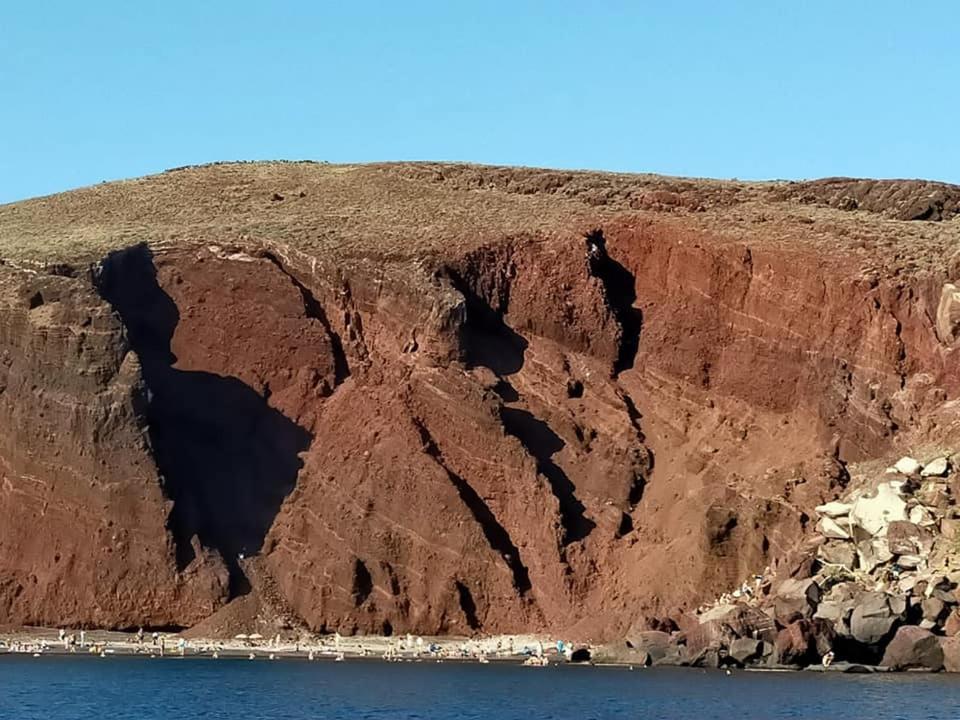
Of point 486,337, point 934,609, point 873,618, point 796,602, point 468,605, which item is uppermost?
point 486,337

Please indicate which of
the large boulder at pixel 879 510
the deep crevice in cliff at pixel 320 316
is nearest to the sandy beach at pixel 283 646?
the large boulder at pixel 879 510

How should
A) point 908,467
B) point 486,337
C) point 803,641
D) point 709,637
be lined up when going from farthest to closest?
point 486,337 → point 908,467 → point 709,637 → point 803,641

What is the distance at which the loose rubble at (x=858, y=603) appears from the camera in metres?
78.2

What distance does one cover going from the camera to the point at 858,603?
78.5 m

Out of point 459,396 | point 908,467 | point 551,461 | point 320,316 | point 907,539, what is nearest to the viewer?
point 907,539

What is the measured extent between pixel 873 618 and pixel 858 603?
2.64 feet

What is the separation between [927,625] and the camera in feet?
257

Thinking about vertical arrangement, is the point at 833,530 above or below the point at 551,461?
below

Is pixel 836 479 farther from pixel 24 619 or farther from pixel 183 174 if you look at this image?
pixel 183 174

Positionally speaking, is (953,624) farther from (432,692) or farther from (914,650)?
(432,692)

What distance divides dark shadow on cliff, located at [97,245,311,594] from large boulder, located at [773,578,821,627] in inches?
863

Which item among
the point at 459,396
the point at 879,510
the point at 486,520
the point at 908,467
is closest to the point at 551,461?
the point at 486,520

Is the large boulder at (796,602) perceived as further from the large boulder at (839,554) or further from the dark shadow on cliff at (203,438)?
the dark shadow on cliff at (203,438)

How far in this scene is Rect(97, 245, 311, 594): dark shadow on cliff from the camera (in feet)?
290
